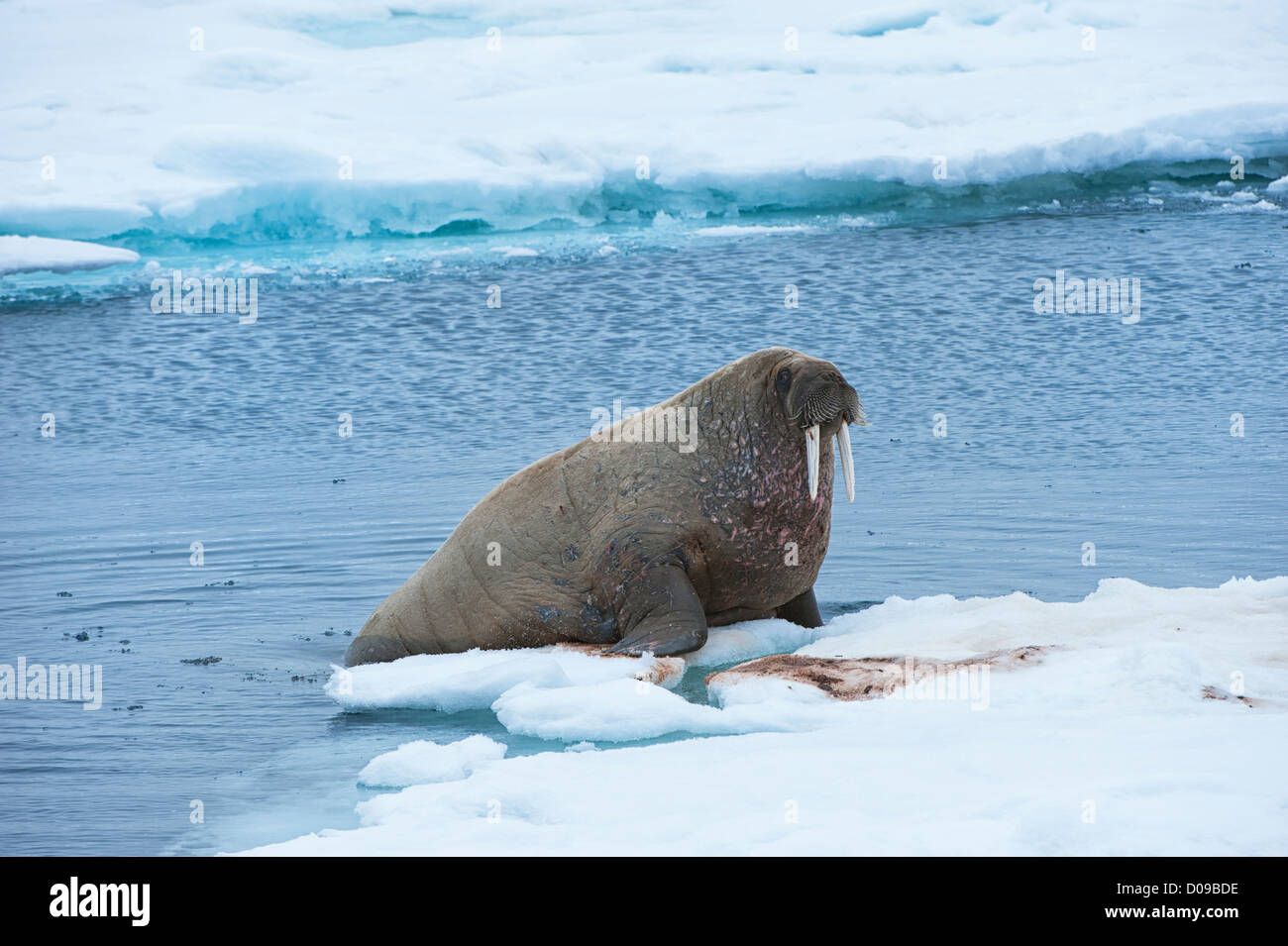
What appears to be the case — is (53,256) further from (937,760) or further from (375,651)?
(937,760)

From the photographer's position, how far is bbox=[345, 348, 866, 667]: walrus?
719cm

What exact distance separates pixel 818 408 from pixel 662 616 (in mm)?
1192

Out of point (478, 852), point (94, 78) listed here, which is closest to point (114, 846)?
point (478, 852)

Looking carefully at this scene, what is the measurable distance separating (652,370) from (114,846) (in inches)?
396

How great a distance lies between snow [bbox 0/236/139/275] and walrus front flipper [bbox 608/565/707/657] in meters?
15.3

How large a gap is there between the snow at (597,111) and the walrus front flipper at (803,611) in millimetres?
14714

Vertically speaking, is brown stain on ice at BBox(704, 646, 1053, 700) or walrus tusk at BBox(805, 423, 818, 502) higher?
walrus tusk at BBox(805, 423, 818, 502)

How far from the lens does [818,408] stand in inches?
278

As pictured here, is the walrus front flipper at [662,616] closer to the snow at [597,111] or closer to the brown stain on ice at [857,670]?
the brown stain on ice at [857,670]

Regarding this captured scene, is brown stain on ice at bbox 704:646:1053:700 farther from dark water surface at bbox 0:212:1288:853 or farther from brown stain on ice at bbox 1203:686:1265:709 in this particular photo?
dark water surface at bbox 0:212:1288:853

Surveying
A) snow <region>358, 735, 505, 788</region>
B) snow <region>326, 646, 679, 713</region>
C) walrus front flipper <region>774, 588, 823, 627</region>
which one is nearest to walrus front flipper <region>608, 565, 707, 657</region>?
snow <region>326, 646, 679, 713</region>

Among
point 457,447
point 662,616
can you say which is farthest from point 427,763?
point 457,447
